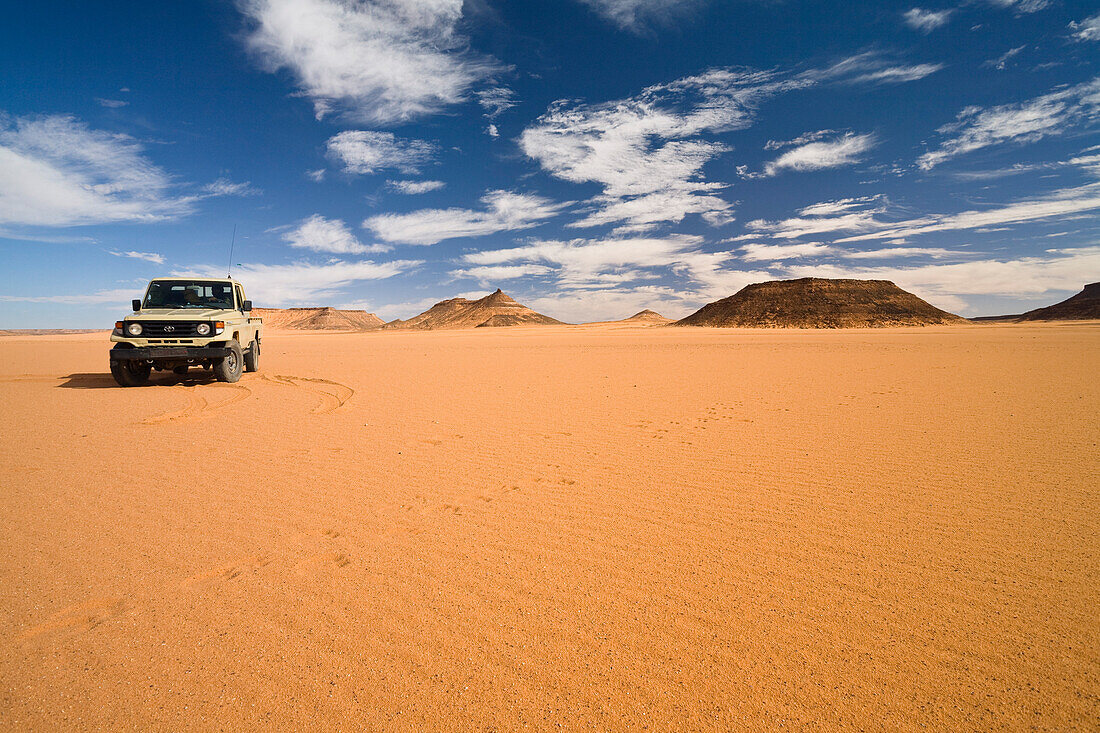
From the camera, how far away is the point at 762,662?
234 cm

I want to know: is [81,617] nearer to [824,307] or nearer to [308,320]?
[824,307]

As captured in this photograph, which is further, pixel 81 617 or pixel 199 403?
pixel 199 403

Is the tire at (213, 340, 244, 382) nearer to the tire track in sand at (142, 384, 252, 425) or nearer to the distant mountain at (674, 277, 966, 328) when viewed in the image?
the tire track in sand at (142, 384, 252, 425)

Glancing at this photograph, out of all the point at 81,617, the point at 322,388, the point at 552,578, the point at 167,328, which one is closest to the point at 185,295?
the point at 167,328

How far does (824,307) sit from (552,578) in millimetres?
101901

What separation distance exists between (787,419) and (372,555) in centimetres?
684

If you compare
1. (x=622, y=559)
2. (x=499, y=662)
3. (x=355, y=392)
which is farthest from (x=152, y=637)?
(x=355, y=392)

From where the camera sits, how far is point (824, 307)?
294ft

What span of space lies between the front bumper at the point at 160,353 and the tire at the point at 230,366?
507 millimetres

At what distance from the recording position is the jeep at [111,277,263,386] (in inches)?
415

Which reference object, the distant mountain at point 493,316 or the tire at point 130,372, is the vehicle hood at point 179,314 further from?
the distant mountain at point 493,316

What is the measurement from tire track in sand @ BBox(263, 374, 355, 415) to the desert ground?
6.74ft

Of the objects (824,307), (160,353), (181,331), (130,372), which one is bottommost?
(130,372)

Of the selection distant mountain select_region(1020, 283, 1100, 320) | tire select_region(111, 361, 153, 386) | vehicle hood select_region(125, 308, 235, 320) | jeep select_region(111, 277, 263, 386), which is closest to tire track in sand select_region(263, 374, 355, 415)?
jeep select_region(111, 277, 263, 386)
